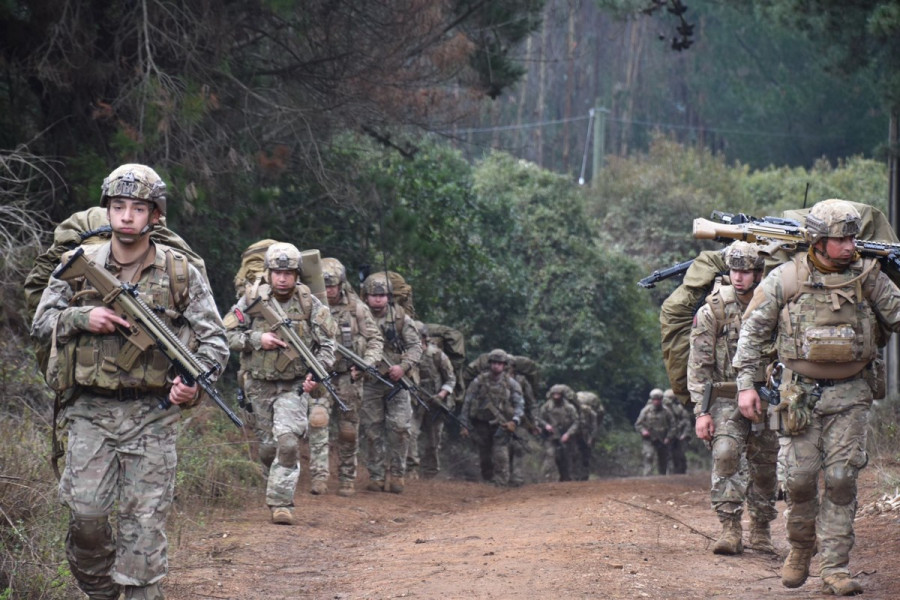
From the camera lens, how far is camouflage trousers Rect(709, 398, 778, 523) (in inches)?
360

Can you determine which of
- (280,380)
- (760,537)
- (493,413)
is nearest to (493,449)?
(493,413)

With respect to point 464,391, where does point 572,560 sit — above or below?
below

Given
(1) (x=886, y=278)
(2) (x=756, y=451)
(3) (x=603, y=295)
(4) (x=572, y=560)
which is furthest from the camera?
(3) (x=603, y=295)

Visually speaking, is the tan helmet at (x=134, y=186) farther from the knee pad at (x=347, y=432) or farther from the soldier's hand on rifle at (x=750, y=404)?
the knee pad at (x=347, y=432)

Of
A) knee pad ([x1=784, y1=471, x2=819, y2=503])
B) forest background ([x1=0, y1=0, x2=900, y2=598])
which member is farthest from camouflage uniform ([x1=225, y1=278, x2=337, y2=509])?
knee pad ([x1=784, y1=471, x2=819, y2=503])

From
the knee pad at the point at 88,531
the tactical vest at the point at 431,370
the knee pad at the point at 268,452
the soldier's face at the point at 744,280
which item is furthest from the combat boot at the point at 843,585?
the tactical vest at the point at 431,370

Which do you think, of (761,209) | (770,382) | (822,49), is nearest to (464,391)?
(822,49)

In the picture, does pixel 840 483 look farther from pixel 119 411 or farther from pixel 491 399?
pixel 491 399

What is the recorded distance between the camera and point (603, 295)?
1052 inches

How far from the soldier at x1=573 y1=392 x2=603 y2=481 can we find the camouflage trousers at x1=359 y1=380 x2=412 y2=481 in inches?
298

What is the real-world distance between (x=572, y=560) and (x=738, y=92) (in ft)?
140

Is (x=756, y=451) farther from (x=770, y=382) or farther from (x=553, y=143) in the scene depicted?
(x=553, y=143)

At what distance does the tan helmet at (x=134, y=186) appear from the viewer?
247 inches

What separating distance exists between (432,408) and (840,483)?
11.4m
